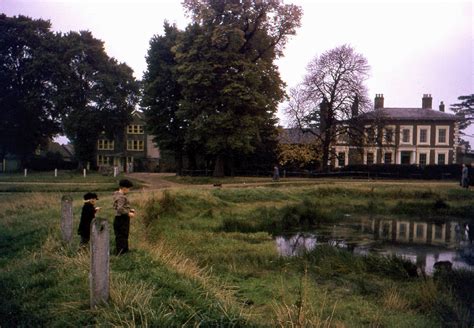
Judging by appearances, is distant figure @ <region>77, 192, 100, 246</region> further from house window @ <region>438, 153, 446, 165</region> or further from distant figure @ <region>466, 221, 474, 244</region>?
house window @ <region>438, 153, 446, 165</region>

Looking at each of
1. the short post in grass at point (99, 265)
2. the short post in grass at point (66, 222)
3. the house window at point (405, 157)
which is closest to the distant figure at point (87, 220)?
the short post in grass at point (66, 222)

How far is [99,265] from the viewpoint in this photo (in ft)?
19.6

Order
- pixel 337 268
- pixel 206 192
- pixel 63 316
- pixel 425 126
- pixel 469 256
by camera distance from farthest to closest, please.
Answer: pixel 425 126
pixel 206 192
pixel 469 256
pixel 337 268
pixel 63 316

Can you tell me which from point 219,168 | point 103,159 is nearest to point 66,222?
point 219,168

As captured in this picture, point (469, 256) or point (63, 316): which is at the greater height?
point (63, 316)

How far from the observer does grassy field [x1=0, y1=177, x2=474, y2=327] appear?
599 centimetres

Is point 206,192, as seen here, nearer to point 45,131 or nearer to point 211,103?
point 211,103

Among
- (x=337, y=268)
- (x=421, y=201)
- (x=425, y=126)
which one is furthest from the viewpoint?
(x=425, y=126)

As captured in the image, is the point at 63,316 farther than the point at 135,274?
No

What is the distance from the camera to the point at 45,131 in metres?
52.2

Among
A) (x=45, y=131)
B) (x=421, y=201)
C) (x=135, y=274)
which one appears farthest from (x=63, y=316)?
(x=45, y=131)

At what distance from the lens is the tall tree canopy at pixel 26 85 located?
43562 millimetres

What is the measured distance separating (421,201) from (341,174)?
16.0m

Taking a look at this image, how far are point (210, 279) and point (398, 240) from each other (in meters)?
14.8
